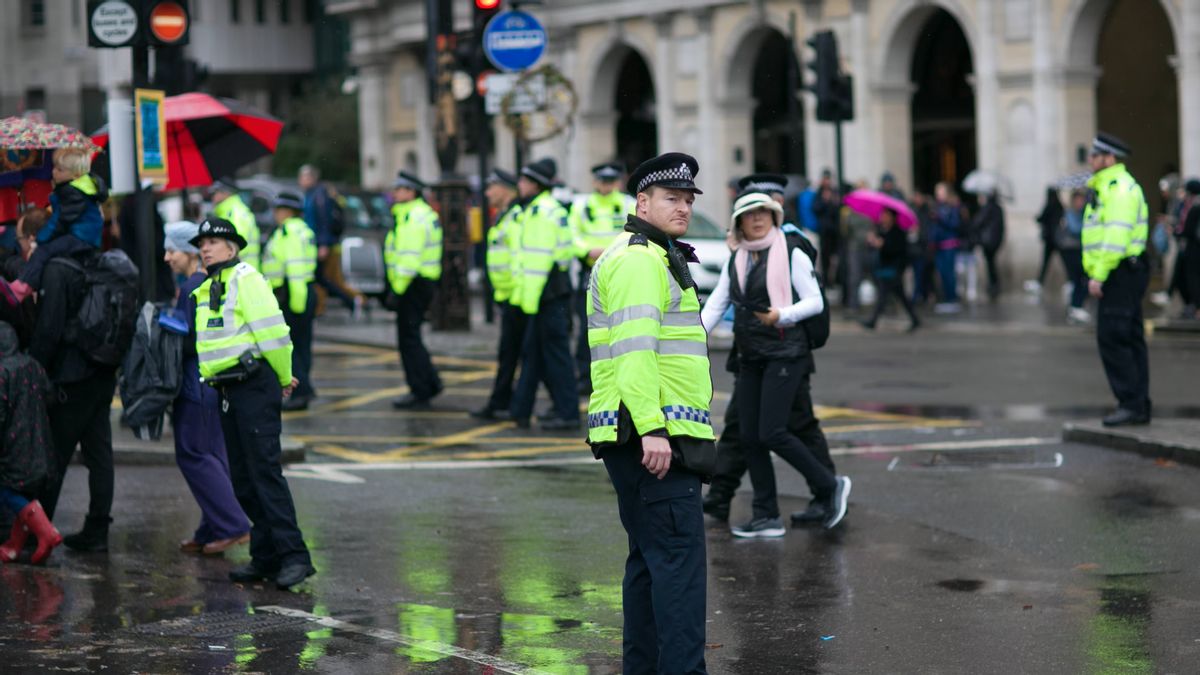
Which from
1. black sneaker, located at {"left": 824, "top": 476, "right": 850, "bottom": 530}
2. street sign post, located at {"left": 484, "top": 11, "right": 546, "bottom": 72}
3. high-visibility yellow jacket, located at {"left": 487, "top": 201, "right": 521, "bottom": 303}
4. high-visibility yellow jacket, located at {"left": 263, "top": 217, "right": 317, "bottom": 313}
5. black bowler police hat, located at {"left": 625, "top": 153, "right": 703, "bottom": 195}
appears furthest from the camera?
street sign post, located at {"left": 484, "top": 11, "right": 546, "bottom": 72}

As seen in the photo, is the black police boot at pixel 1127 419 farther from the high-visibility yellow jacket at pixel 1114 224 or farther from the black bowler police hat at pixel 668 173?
the black bowler police hat at pixel 668 173

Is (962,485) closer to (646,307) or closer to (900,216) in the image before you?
(646,307)

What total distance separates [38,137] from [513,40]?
1141 centimetres

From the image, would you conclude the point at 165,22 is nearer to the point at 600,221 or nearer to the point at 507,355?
the point at 507,355

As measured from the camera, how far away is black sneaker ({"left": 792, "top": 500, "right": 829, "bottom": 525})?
33.8 feet

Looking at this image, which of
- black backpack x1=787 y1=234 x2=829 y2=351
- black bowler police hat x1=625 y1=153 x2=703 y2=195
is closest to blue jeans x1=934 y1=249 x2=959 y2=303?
black backpack x1=787 y1=234 x2=829 y2=351

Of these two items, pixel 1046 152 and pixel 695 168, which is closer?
pixel 695 168

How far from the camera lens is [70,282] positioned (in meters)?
9.55

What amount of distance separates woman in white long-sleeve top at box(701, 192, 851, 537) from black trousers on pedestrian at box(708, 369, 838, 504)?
0.13 meters

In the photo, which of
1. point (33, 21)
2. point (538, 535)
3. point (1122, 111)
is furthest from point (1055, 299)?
point (33, 21)

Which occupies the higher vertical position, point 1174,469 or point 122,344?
point 122,344

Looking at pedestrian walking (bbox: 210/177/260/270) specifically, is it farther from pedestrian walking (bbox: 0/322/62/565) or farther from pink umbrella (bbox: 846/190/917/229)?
pink umbrella (bbox: 846/190/917/229)

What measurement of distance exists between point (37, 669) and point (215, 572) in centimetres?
208

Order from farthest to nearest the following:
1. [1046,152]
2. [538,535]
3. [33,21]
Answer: [33,21] → [1046,152] → [538,535]
